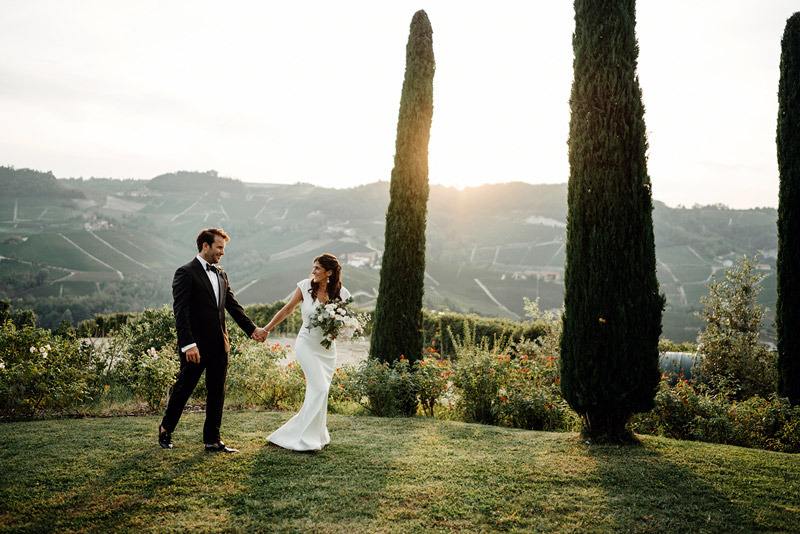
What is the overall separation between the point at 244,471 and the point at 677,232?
Answer: 2723 inches

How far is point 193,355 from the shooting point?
407cm

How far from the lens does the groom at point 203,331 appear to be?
417 cm

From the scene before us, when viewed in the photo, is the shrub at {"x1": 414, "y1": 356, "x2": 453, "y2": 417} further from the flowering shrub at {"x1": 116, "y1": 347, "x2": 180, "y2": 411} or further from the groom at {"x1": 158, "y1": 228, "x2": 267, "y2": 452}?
the flowering shrub at {"x1": 116, "y1": 347, "x2": 180, "y2": 411}

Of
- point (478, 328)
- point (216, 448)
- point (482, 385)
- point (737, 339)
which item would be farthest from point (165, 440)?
point (478, 328)

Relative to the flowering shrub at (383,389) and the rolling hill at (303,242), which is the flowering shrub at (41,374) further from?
the rolling hill at (303,242)

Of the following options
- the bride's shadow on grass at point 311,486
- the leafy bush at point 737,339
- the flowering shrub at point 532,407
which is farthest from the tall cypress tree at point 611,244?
the leafy bush at point 737,339

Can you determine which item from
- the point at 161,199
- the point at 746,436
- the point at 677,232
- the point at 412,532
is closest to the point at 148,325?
the point at 412,532

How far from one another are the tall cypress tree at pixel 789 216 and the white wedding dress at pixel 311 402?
6.56m

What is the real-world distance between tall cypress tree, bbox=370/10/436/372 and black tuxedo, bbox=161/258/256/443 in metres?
3.98

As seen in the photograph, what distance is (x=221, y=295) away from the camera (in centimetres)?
451

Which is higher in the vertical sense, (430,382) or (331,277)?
(331,277)

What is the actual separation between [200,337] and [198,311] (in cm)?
24

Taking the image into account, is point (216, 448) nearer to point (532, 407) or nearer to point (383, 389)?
point (383, 389)

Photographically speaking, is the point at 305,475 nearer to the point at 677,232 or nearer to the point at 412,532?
the point at 412,532
